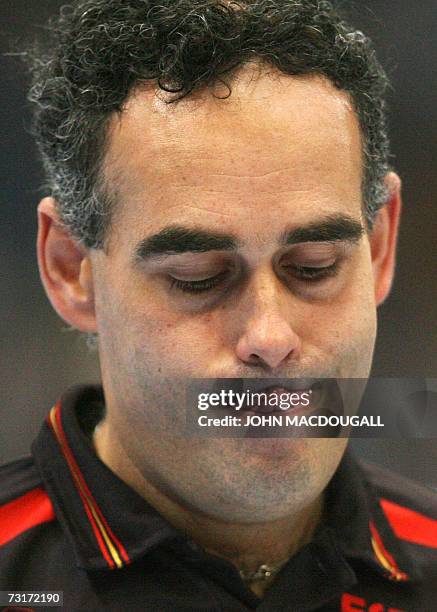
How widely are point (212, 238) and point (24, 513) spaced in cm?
34

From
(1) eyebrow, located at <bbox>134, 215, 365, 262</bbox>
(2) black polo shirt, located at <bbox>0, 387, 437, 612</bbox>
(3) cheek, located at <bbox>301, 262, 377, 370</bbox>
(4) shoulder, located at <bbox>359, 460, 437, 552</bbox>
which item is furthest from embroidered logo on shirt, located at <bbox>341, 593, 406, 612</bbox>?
(1) eyebrow, located at <bbox>134, 215, 365, 262</bbox>

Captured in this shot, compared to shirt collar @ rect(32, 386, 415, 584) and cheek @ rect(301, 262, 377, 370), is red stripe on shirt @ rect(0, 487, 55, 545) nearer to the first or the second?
shirt collar @ rect(32, 386, 415, 584)

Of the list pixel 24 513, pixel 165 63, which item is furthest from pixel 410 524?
pixel 165 63

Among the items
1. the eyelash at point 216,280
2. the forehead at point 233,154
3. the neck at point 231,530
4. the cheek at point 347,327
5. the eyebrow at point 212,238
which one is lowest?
the neck at point 231,530

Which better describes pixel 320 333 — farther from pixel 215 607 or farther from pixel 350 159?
pixel 215 607

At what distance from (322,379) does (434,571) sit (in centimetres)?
26

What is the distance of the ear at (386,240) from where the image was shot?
34.9 inches

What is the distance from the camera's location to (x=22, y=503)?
856 mm

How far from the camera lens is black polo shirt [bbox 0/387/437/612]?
0.78 m

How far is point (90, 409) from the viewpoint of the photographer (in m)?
0.93

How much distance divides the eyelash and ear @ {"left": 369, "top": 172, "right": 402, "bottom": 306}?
5.1 inches

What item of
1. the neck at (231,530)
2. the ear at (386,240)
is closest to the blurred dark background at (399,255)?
the ear at (386,240)

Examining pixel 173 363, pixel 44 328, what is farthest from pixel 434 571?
pixel 44 328

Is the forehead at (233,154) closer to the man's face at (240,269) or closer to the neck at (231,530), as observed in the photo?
the man's face at (240,269)
